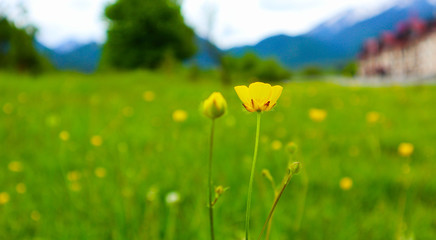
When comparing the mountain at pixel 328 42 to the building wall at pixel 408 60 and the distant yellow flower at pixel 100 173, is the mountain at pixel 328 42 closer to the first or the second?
the building wall at pixel 408 60

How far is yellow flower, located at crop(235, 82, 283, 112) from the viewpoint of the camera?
406 millimetres

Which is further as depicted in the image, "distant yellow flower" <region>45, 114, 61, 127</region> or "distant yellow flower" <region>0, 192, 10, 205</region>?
"distant yellow flower" <region>45, 114, 61, 127</region>

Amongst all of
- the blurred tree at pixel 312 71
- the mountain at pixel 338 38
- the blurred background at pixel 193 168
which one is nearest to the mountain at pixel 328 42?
the mountain at pixel 338 38

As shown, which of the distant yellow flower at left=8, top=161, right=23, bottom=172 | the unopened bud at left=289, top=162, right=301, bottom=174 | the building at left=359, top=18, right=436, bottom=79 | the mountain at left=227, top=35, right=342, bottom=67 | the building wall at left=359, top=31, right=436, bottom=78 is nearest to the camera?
the unopened bud at left=289, top=162, right=301, bottom=174

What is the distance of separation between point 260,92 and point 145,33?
21606 millimetres

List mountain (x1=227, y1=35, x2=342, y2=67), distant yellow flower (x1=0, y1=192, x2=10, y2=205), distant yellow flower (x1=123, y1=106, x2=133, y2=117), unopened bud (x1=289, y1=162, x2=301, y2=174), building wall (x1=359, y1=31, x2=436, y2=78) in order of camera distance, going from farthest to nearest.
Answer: mountain (x1=227, y1=35, x2=342, y2=67) < building wall (x1=359, y1=31, x2=436, y2=78) < distant yellow flower (x1=123, y1=106, x2=133, y2=117) < distant yellow flower (x1=0, y1=192, x2=10, y2=205) < unopened bud (x1=289, y1=162, x2=301, y2=174)

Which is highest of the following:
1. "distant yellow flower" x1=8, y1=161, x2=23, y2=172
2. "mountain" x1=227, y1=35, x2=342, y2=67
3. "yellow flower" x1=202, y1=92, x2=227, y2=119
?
"mountain" x1=227, y1=35, x2=342, y2=67

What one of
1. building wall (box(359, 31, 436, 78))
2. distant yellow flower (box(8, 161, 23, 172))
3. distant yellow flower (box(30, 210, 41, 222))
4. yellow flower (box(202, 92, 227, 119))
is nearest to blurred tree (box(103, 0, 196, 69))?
distant yellow flower (box(8, 161, 23, 172))

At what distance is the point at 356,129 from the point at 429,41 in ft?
111

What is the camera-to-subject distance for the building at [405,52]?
30.2 metres

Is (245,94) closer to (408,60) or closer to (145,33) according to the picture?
(145,33)

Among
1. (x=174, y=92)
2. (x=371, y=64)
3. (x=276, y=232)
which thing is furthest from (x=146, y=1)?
(x=371, y=64)

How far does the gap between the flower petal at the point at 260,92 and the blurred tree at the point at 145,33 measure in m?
19.9

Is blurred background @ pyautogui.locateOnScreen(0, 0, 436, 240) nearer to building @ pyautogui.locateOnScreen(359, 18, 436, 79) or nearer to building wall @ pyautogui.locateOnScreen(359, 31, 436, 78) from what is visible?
building @ pyautogui.locateOnScreen(359, 18, 436, 79)
